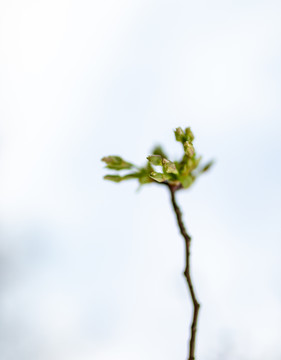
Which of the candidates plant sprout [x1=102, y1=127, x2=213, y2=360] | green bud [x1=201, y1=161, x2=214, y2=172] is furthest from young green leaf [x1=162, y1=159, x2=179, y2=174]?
green bud [x1=201, y1=161, x2=214, y2=172]

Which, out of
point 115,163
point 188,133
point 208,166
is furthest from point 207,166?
point 115,163

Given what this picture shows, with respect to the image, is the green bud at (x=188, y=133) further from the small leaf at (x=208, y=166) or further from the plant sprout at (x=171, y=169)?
the small leaf at (x=208, y=166)

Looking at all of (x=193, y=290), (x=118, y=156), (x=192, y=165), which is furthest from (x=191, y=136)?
(x=193, y=290)

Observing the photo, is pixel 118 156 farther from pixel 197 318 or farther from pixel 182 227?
pixel 197 318

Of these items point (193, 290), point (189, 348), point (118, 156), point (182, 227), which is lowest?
point (189, 348)

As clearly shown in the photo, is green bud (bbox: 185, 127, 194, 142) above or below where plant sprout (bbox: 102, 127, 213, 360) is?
above

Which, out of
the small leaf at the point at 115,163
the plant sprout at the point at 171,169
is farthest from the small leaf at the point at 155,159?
the small leaf at the point at 115,163

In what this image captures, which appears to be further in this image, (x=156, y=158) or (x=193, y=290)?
(x=156, y=158)

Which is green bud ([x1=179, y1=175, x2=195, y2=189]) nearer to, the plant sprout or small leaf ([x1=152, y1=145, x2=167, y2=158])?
the plant sprout
